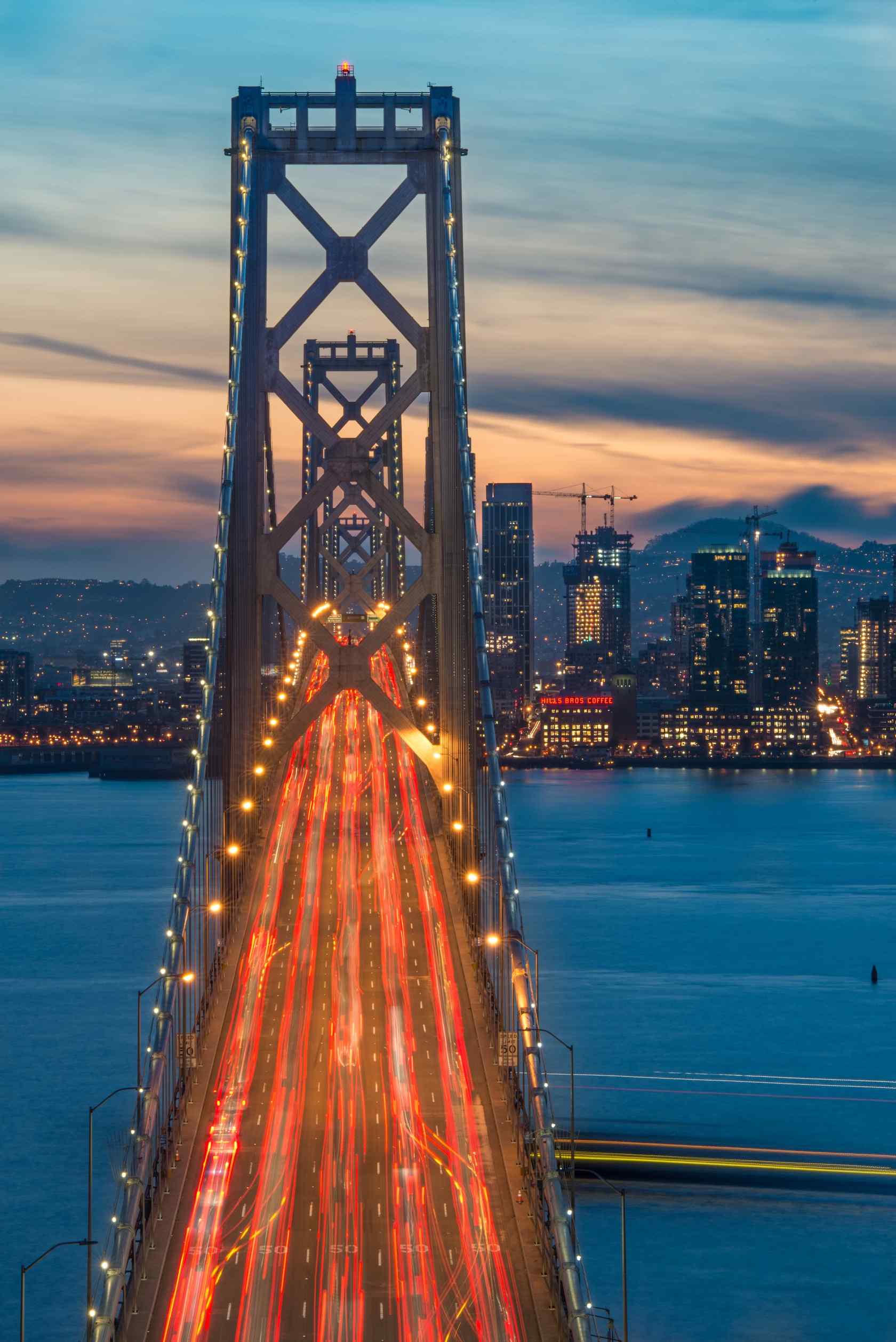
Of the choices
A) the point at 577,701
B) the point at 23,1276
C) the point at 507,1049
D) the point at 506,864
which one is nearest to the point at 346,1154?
the point at 507,1049

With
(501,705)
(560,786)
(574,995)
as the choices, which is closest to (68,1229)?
(574,995)

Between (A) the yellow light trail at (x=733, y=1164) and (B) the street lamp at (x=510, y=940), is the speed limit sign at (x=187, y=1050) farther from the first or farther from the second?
(A) the yellow light trail at (x=733, y=1164)

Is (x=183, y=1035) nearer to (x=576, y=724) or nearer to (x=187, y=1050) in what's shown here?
(x=187, y=1050)

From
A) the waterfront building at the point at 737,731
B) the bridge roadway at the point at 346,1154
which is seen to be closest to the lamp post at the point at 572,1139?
the bridge roadway at the point at 346,1154

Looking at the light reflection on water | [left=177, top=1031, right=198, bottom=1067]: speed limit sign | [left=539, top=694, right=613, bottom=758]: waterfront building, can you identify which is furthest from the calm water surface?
[left=539, top=694, right=613, bottom=758]: waterfront building

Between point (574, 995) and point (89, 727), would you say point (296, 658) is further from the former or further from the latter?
point (89, 727)
